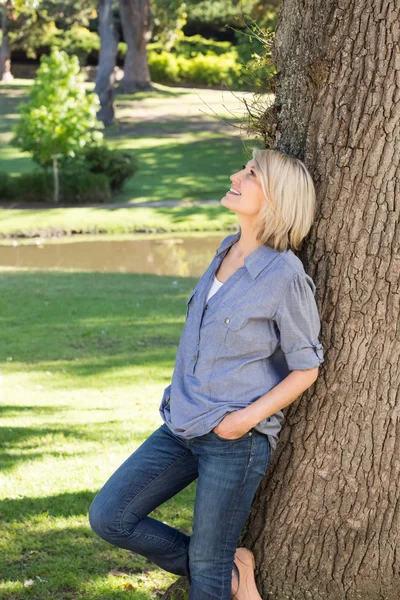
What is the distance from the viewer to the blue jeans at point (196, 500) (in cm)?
296

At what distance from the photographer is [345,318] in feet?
10.4

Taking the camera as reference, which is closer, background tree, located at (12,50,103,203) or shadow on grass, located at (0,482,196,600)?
shadow on grass, located at (0,482,196,600)

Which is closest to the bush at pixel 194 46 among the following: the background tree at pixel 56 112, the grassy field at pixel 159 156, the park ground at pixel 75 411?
the grassy field at pixel 159 156

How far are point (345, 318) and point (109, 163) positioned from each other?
23.3 m

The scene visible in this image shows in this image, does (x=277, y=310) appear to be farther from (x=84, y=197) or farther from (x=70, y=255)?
(x=84, y=197)

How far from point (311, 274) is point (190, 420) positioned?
69 centimetres

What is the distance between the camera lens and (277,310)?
2.94 m

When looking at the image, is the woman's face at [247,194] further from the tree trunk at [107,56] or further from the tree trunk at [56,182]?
the tree trunk at [107,56]

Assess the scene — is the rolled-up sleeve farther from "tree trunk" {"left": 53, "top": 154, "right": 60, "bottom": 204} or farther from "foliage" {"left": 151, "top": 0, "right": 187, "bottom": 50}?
"foliage" {"left": 151, "top": 0, "right": 187, "bottom": 50}

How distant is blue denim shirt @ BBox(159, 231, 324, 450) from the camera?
2939 mm

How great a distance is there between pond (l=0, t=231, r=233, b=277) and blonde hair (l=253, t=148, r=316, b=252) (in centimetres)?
1283

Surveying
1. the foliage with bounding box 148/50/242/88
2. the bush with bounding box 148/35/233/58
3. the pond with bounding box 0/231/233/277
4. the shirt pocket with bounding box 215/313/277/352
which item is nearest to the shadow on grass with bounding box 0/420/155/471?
the shirt pocket with bounding box 215/313/277/352

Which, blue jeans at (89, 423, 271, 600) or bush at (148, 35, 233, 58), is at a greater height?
bush at (148, 35, 233, 58)

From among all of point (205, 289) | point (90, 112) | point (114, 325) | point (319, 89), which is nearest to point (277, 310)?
point (205, 289)
